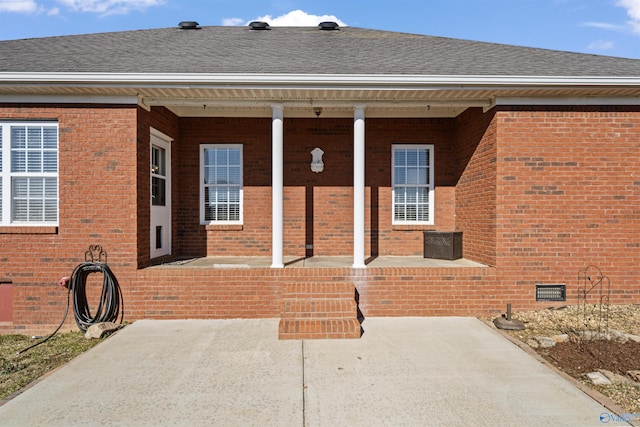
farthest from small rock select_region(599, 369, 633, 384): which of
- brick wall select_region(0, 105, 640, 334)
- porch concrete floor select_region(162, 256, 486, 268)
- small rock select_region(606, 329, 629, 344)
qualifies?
porch concrete floor select_region(162, 256, 486, 268)

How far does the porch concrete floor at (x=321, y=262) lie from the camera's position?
6.84m

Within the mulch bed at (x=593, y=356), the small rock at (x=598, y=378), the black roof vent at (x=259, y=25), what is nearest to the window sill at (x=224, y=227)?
the black roof vent at (x=259, y=25)

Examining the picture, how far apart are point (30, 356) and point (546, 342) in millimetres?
6892

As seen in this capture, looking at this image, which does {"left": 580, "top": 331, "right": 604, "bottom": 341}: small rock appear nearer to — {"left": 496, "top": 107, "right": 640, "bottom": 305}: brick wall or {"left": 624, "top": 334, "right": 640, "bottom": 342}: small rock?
{"left": 624, "top": 334, "right": 640, "bottom": 342}: small rock

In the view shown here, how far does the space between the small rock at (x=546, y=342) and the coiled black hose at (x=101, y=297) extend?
20.8 feet

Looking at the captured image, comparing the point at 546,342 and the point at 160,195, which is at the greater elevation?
the point at 160,195

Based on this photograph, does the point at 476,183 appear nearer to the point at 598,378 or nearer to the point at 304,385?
the point at 598,378

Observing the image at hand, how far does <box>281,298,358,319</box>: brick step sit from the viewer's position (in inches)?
227

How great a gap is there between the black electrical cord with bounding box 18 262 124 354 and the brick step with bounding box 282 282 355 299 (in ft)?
9.08

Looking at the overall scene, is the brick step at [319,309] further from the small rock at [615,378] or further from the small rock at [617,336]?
the small rock at [617,336]

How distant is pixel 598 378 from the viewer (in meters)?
4.11

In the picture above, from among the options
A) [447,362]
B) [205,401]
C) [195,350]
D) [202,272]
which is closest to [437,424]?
[447,362]

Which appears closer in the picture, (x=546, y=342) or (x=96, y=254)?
(x=546, y=342)

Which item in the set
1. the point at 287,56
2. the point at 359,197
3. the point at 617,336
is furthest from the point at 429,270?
the point at 287,56
